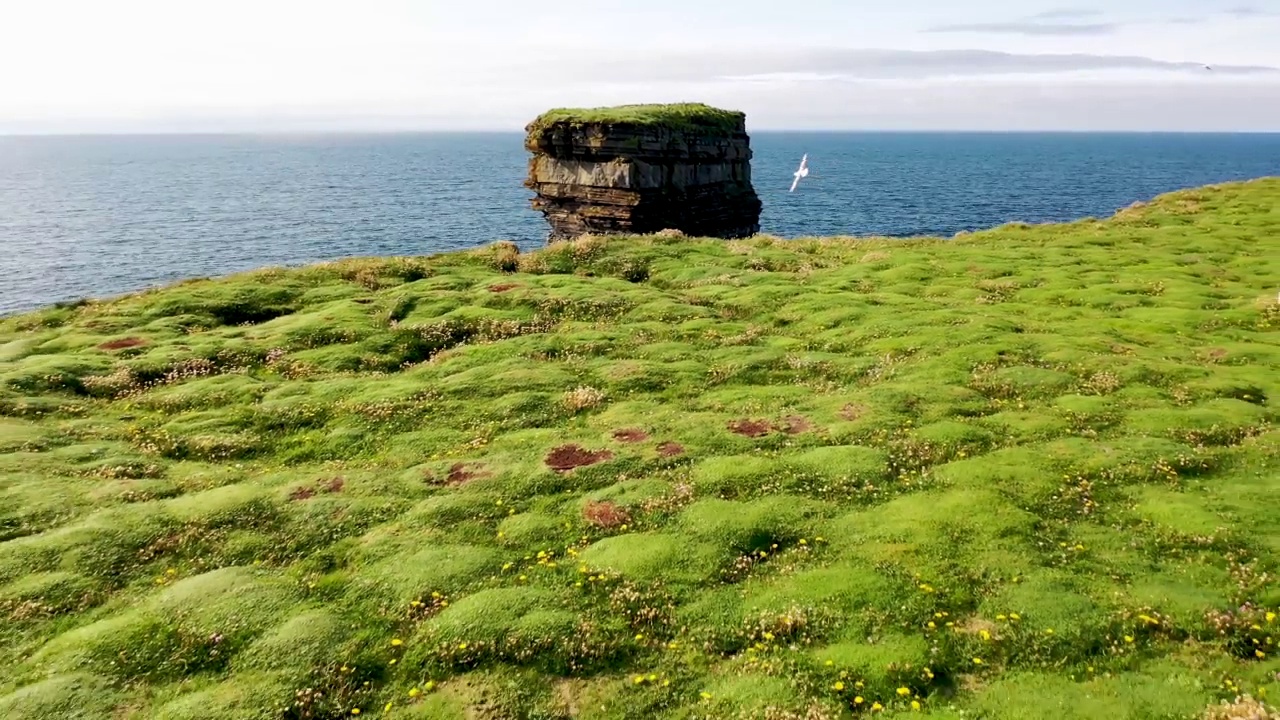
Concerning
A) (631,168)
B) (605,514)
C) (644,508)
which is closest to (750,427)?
(644,508)

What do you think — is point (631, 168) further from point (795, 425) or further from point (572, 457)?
point (572, 457)

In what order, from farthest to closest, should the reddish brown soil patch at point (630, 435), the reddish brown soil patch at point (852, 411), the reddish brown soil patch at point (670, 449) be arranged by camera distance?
the reddish brown soil patch at point (852, 411), the reddish brown soil patch at point (630, 435), the reddish brown soil patch at point (670, 449)

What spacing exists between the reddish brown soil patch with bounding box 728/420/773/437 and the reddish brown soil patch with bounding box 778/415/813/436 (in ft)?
1.81

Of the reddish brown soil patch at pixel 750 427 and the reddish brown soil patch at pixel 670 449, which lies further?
the reddish brown soil patch at pixel 750 427

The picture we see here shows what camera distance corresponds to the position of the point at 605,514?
2109 centimetres

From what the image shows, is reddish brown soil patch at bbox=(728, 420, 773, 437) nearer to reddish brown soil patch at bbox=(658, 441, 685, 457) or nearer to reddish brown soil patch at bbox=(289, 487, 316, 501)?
reddish brown soil patch at bbox=(658, 441, 685, 457)

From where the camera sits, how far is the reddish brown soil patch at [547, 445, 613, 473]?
79.0ft

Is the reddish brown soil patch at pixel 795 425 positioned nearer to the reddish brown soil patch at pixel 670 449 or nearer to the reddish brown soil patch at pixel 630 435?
the reddish brown soil patch at pixel 670 449

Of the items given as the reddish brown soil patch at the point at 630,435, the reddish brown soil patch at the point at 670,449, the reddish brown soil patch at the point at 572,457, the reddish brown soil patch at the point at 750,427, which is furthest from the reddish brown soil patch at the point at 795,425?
the reddish brown soil patch at the point at 572,457

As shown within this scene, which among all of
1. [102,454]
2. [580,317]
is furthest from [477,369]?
[102,454]

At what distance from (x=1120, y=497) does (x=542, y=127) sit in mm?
67147

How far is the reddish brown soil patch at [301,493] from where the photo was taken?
2263 cm

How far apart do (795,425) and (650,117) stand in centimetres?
5561

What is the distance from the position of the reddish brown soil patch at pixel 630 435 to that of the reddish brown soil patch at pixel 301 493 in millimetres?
9854
